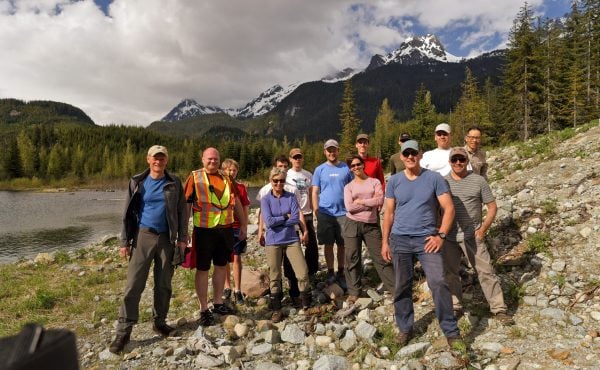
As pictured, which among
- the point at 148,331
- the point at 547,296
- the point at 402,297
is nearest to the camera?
the point at 402,297

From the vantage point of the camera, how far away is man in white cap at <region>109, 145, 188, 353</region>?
5793 millimetres

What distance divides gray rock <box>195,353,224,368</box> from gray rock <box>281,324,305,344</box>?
1.08m

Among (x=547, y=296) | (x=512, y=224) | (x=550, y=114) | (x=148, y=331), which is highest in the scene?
(x=550, y=114)

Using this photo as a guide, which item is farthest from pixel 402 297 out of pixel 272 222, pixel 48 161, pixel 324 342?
pixel 48 161

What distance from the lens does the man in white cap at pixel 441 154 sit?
6.40 meters

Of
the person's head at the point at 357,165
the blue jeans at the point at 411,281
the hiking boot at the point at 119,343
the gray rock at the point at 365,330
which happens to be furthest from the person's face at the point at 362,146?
the hiking boot at the point at 119,343

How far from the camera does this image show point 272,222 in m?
6.73

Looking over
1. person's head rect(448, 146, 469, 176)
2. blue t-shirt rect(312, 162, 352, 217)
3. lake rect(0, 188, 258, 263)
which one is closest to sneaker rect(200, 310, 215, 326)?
blue t-shirt rect(312, 162, 352, 217)

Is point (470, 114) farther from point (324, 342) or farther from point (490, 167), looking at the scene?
point (324, 342)

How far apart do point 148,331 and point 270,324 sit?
2242 millimetres

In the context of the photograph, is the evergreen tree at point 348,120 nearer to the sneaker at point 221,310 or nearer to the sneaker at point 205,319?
the sneaker at point 221,310

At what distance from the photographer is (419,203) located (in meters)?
5.32

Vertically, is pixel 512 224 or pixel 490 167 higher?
pixel 490 167

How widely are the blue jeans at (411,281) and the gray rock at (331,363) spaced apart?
111cm
